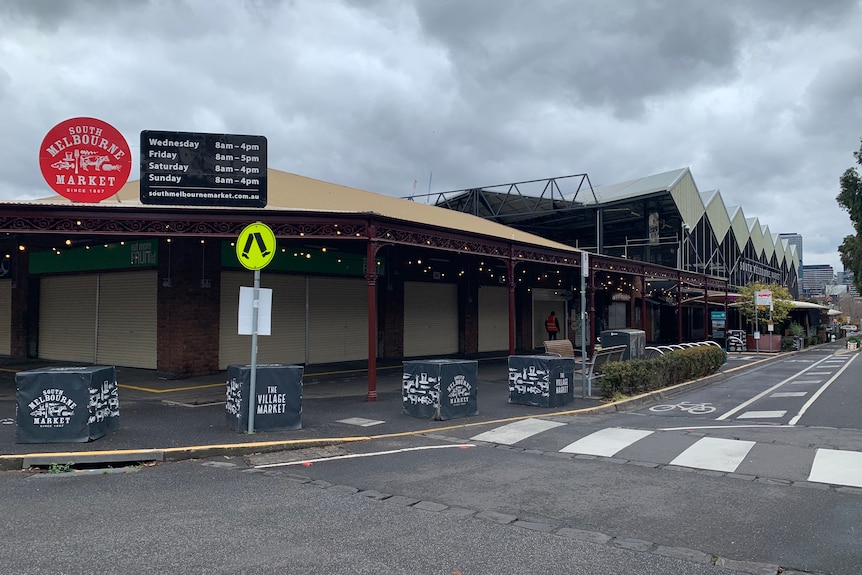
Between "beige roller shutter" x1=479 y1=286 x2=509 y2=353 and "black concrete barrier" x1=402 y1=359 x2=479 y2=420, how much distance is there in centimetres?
1656

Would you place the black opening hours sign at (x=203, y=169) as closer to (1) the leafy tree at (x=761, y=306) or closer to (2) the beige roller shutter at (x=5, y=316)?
(2) the beige roller shutter at (x=5, y=316)

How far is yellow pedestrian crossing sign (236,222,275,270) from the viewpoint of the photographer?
8.94 metres

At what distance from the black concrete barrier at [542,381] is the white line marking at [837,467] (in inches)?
183

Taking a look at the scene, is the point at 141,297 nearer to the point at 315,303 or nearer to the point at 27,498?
the point at 315,303

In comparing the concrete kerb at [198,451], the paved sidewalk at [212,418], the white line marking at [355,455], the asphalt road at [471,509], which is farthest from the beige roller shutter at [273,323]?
the white line marking at [355,455]

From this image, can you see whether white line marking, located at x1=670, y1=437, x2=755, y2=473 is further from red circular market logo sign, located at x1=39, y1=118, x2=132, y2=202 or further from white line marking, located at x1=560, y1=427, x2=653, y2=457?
red circular market logo sign, located at x1=39, y1=118, x2=132, y2=202

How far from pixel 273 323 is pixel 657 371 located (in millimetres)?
11016

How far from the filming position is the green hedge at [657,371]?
1279 cm

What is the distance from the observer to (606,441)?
895 centimetres

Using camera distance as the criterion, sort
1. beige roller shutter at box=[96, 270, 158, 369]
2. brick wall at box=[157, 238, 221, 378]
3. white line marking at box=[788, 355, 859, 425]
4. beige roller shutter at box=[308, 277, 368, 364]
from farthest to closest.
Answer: beige roller shutter at box=[308, 277, 368, 364] → beige roller shutter at box=[96, 270, 158, 369] → brick wall at box=[157, 238, 221, 378] → white line marking at box=[788, 355, 859, 425]

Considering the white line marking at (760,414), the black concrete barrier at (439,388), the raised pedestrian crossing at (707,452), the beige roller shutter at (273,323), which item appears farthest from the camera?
the beige roller shutter at (273,323)

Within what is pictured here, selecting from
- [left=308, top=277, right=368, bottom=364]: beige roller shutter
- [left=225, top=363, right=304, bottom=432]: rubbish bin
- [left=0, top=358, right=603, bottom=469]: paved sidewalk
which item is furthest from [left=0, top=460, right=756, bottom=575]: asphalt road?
[left=308, top=277, right=368, bottom=364]: beige roller shutter

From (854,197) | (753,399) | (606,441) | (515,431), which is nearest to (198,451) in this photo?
(515,431)

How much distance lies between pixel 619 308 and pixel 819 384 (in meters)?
19.2
